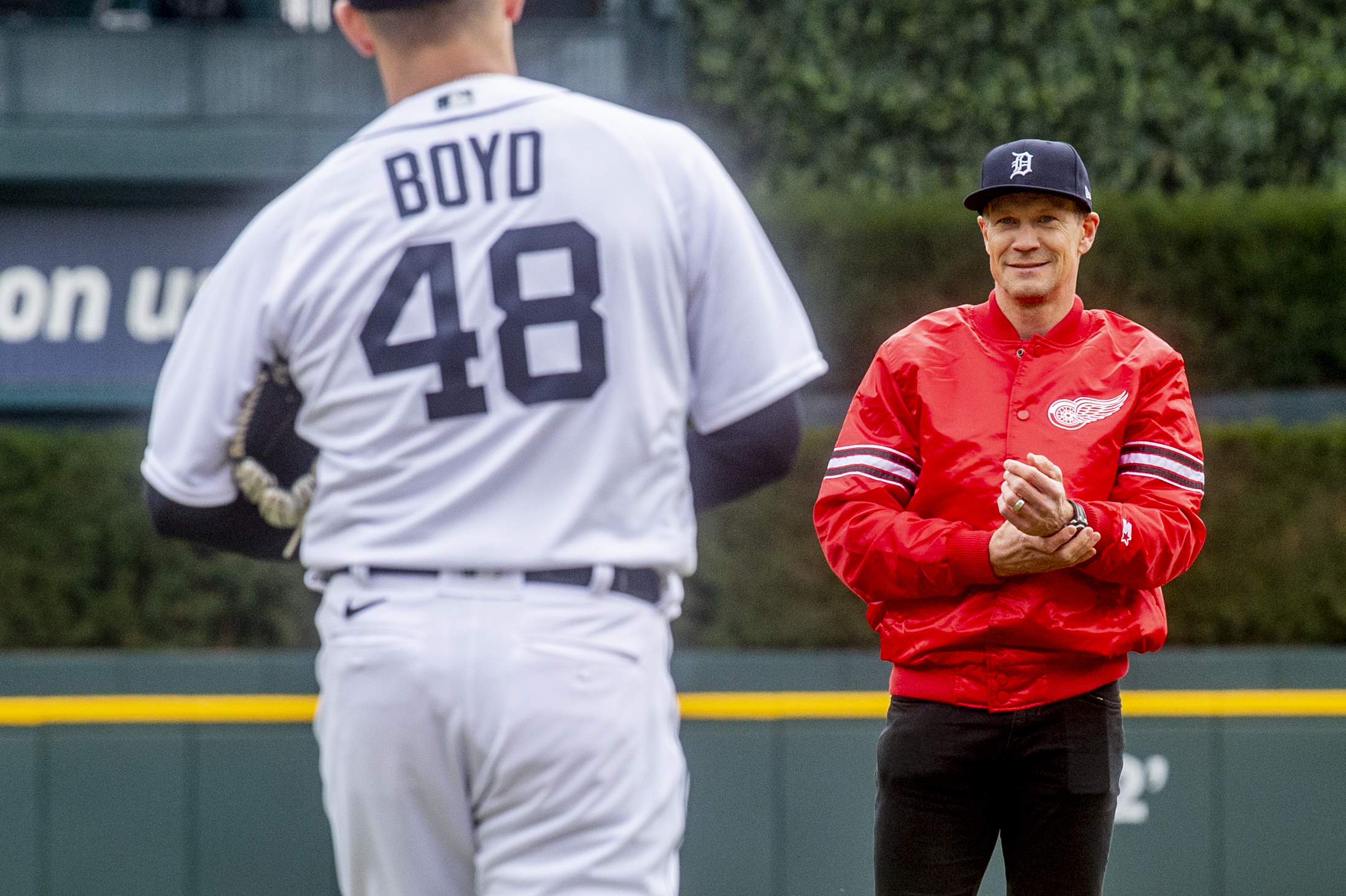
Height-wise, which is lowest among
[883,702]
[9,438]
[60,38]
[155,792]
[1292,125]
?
[155,792]

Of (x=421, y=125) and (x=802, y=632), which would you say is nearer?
(x=421, y=125)

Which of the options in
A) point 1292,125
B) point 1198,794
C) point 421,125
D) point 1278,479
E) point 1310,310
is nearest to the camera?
point 421,125

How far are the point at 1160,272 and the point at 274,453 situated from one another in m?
5.92

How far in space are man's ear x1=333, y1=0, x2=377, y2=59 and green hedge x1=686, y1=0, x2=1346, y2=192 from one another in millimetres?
6278

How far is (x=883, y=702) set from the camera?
5.52 metres

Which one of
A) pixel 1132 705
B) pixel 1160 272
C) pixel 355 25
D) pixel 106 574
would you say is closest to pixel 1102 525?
pixel 355 25

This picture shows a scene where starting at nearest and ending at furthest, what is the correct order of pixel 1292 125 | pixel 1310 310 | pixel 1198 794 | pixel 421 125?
pixel 421 125, pixel 1198 794, pixel 1310 310, pixel 1292 125

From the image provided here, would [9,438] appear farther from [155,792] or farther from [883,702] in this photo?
[883,702]

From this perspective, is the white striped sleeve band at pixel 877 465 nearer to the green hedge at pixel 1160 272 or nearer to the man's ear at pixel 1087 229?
the man's ear at pixel 1087 229

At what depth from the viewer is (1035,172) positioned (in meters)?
2.85

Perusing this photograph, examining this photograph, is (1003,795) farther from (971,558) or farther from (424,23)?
(424,23)

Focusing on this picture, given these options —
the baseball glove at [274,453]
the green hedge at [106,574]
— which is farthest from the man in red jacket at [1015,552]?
the green hedge at [106,574]

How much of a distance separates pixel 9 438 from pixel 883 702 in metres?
4.31

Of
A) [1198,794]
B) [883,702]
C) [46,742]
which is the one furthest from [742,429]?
[46,742]
